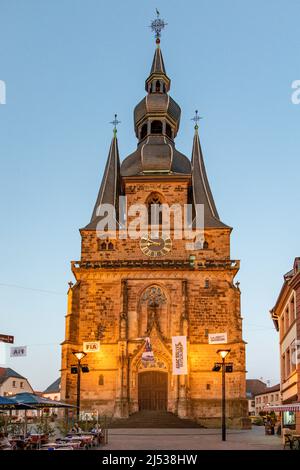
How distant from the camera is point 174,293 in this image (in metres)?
48.1

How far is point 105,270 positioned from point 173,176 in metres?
10.2

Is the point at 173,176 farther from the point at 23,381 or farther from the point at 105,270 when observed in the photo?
the point at 23,381

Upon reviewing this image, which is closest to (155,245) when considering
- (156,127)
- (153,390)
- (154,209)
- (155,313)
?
(154,209)

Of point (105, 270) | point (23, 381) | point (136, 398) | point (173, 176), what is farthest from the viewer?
point (23, 381)

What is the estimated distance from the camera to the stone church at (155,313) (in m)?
45.5

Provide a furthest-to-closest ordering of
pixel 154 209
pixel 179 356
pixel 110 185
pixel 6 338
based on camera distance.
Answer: pixel 110 185 < pixel 154 209 < pixel 179 356 < pixel 6 338

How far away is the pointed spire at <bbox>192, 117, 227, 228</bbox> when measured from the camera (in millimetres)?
52125

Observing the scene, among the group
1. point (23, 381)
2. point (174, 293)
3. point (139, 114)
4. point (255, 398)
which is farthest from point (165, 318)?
point (255, 398)

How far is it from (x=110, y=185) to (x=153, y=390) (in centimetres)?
1868

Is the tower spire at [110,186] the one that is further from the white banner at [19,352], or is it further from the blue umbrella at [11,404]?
the blue umbrella at [11,404]

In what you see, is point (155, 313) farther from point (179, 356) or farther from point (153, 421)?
point (153, 421)

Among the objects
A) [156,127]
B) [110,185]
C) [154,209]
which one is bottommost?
[154,209]

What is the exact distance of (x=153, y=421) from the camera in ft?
140

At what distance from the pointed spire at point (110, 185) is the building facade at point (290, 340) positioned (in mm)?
18811
